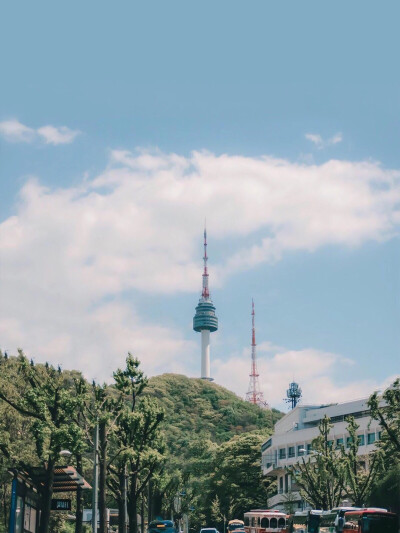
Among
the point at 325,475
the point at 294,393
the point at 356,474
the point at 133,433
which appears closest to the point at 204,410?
the point at 294,393

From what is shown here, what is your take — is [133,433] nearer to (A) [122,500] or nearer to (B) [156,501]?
(A) [122,500]

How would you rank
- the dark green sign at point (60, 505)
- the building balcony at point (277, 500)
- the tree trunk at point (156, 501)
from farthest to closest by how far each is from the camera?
1. the building balcony at point (277, 500)
2. the tree trunk at point (156, 501)
3. the dark green sign at point (60, 505)

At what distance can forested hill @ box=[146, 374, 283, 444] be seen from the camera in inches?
6585

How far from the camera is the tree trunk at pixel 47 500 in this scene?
4119 centimetres

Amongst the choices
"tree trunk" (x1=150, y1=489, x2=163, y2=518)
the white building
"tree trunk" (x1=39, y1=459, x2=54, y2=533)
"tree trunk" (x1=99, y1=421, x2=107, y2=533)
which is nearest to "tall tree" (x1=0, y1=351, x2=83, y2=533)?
"tree trunk" (x1=39, y1=459, x2=54, y2=533)

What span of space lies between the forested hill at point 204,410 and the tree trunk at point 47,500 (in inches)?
4467

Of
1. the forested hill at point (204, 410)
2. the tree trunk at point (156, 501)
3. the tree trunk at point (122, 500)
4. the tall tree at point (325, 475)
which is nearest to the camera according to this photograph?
the tree trunk at point (122, 500)

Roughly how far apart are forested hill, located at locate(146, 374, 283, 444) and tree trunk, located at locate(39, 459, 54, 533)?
113 meters

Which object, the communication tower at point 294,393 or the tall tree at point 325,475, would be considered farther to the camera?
the communication tower at point 294,393

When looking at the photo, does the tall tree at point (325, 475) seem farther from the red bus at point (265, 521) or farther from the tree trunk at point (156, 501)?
the tree trunk at point (156, 501)

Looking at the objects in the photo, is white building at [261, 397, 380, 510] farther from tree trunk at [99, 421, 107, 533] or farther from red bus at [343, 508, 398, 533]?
tree trunk at [99, 421, 107, 533]

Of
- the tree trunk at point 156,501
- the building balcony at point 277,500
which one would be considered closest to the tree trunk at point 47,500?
the tree trunk at point 156,501

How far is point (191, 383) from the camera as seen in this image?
198000mm

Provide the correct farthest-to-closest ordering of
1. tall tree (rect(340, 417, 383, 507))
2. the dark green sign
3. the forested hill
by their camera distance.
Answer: the forested hill < tall tree (rect(340, 417, 383, 507)) < the dark green sign
